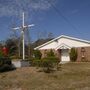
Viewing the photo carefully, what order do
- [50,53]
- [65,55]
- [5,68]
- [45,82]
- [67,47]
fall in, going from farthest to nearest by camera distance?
[65,55]
[50,53]
[67,47]
[5,68]
[45,82]

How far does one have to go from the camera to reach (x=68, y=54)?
39594mm

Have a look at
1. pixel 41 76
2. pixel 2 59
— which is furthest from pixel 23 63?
pixel 41 76

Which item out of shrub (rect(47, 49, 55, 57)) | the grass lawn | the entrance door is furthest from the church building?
the grass lawn

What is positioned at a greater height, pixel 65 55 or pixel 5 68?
pixel 65 55

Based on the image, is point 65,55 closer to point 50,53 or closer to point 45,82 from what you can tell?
point 50,53

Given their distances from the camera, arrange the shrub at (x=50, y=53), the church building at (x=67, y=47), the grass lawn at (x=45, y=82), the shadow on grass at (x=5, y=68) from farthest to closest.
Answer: the shrub at (x=50, y=53)
the church building at (x=67, y=47)
the shadow on grass at (x=5, y=68)
the grass lawn at (x=45, y=82)

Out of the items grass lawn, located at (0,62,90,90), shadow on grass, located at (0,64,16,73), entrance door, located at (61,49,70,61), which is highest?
entrance door, located at (61,49,70,61)

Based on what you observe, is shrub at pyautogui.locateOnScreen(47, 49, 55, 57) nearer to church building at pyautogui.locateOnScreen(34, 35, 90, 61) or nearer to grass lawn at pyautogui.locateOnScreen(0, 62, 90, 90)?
church building at pyautogui.locateOnScreen(34, 35, 90, 61)

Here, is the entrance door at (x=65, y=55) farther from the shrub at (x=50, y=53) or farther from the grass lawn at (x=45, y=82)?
the grass lawn at (x=45, y=82)

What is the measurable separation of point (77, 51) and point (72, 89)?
81.5 feet

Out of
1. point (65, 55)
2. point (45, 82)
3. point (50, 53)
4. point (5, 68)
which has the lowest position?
point (45, 82)

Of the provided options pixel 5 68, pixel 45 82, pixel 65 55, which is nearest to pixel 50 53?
pixel 65 55

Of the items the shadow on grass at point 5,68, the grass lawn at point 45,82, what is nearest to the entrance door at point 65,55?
the shadow on grass at point 5,68

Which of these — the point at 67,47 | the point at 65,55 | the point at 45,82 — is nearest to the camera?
the point at 45,82
